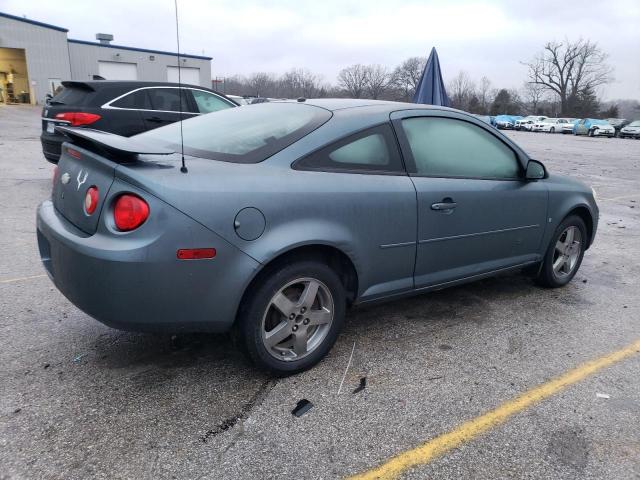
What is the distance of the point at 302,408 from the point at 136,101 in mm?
6223

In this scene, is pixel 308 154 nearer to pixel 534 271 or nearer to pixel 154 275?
pixel 154 275

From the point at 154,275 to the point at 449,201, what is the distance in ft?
6.34

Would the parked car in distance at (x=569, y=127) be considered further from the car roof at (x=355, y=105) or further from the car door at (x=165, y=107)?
the car roof at (x=355, y=105)

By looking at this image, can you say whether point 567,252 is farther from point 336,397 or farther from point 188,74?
point 188,74

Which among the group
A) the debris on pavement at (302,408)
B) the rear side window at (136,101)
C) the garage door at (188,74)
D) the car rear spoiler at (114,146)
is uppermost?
the garage door at (188,74)

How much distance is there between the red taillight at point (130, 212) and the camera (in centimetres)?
227

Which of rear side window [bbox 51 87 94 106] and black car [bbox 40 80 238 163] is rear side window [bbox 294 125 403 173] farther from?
rear side window [bbox 51 87 94 106]

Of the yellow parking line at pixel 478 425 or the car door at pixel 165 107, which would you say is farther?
the car door at pixel 165 107

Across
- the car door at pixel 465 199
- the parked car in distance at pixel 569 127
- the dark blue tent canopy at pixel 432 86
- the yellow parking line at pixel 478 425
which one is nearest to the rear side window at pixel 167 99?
the dark blue tent canopy at pixel 432 86

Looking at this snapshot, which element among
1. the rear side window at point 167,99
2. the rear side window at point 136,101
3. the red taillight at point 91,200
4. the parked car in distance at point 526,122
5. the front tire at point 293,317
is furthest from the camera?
the parked car in distance at point 526,122

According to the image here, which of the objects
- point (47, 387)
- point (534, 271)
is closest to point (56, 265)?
point (47, 387)

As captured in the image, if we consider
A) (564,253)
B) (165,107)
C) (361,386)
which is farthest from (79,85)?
(564,253)

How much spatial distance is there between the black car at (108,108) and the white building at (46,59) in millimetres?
42192

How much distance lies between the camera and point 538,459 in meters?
2.23
